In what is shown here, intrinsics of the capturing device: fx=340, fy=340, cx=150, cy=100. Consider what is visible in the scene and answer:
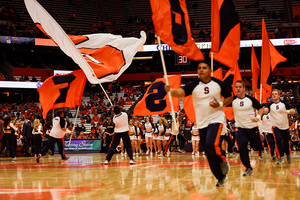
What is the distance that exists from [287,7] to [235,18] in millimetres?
40628

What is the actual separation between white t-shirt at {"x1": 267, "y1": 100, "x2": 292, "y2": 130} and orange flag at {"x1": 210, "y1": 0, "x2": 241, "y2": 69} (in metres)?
2.09

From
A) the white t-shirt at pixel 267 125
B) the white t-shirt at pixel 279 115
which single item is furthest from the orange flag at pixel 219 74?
the white t-shirt at pixel 279 115

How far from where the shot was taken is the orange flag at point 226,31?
8.64 meters

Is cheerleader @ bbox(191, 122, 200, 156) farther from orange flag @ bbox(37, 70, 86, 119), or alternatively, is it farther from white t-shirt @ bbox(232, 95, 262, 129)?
white t-shirt @ bbox(232, 95, 262, 129)

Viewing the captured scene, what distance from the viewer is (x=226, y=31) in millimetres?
8766

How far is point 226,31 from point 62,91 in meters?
6.29

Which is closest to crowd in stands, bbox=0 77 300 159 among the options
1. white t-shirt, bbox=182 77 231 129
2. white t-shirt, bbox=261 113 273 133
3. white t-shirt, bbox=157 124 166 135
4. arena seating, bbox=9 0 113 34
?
white t-shirt, bbox=157 124 166 135

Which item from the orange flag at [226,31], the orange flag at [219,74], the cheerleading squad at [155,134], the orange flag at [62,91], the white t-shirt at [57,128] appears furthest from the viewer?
the cheerleading squad at [155,134]

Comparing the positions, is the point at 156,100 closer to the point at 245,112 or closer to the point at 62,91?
the point at 62,91

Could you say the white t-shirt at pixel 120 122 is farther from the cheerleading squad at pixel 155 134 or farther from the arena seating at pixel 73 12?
the arena seating at pixel 73 12

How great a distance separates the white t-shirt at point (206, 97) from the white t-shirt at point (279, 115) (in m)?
4.73

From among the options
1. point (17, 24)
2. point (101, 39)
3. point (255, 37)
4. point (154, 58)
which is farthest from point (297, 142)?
point (17, 24)

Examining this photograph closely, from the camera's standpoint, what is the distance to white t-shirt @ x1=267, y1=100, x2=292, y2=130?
980cm

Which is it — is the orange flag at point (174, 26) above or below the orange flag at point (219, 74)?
above
